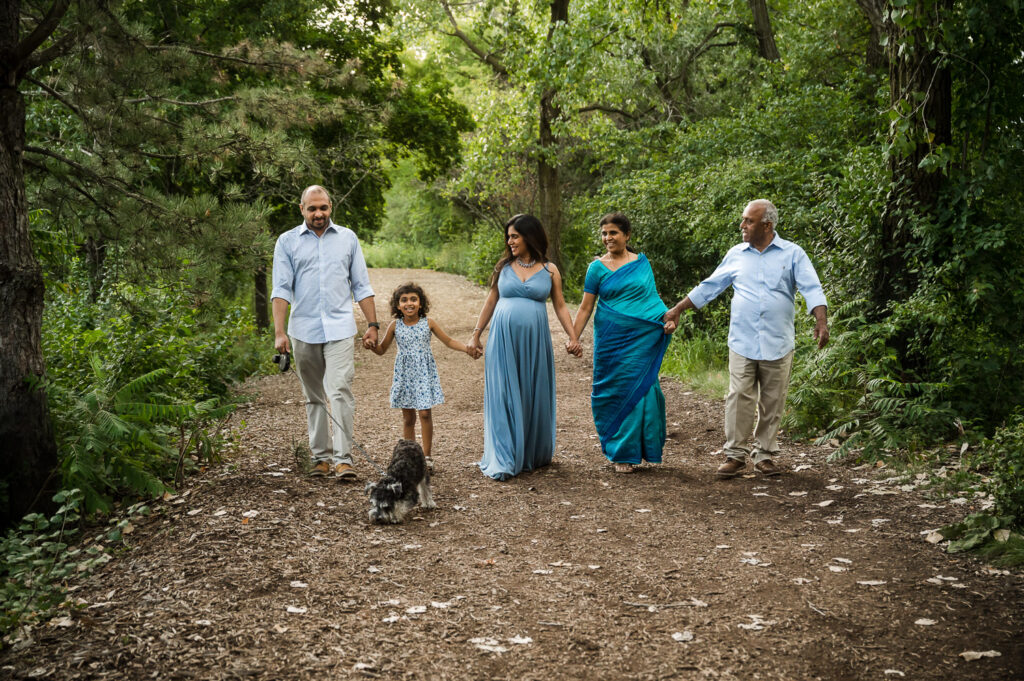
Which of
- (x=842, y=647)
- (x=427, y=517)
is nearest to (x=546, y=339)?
(x=427, y=517)

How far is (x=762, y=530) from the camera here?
16.4 ft

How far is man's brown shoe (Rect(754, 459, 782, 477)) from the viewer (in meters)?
6.24

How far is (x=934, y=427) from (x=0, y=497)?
6.73 metres

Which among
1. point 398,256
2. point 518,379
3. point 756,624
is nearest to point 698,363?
point 518,379

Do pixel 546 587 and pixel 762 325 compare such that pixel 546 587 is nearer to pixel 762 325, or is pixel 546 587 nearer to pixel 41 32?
pixel 762 325

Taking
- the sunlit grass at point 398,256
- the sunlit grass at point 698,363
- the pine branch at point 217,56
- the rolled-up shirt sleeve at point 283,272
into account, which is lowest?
the sunlit grass at point 698,363

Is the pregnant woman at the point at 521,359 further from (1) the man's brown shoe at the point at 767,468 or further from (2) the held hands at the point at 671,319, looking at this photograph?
(1) the man's brown shoe at the point at 767,468

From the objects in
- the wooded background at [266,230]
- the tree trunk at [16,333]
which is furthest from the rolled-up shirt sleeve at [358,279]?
the tree trunk at [16,333]

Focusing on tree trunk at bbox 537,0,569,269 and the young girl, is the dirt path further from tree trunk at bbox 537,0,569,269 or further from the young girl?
tree trunk at bbox 537,0,569,269

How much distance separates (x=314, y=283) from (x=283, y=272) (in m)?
0.25

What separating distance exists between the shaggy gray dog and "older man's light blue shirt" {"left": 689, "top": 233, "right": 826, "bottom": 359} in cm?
266

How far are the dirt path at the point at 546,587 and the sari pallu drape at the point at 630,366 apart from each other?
12.0 inches

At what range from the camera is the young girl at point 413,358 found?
6.31m

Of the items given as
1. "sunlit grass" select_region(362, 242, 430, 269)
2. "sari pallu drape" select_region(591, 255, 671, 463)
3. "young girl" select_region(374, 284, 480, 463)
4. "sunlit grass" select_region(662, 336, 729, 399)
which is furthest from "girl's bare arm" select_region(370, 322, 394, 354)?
"sunlit grass" select_region(362, 242, 430, 269)
